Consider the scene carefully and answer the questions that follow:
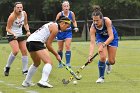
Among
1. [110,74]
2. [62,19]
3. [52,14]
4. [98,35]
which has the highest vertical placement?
[62,19]

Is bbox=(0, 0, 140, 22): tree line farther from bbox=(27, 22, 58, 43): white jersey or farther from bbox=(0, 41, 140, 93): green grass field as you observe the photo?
bbox=(27, 22, 58, 43): white jersey

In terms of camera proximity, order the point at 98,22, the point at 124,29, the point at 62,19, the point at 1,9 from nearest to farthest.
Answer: the point at 62,19 → the point at 98,22 → the point at 124,29 → the point at 1,9

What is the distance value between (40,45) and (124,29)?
23931mm

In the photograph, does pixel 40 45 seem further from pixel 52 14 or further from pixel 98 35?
pixel 52 14

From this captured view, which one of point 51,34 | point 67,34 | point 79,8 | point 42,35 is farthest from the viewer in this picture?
point 79,8

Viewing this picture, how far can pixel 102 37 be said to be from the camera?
1159 cm

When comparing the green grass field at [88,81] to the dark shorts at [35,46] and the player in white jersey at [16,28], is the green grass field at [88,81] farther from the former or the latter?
the dark shorts at [35,46]

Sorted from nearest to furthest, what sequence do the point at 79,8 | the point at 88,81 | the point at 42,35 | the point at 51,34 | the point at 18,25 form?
1. the point at 51,34
2. the point at 42,35
3. the point at 88,81
4. the point at 18,25
5. the point at 79,8

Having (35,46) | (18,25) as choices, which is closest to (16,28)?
(18,25)

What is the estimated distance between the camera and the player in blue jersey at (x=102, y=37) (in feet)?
35.7

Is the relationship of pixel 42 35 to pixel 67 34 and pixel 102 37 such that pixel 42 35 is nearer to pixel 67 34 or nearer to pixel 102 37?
pixel 102 37

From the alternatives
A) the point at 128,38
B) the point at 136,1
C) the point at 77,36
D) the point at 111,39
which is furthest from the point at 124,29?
the point at 111,39

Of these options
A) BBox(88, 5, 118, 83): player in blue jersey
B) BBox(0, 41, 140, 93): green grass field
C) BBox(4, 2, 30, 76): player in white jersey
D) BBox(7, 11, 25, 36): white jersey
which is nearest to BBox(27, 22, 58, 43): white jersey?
BBox(0, 41, 140, 93): green grass field

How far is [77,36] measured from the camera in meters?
35.4
